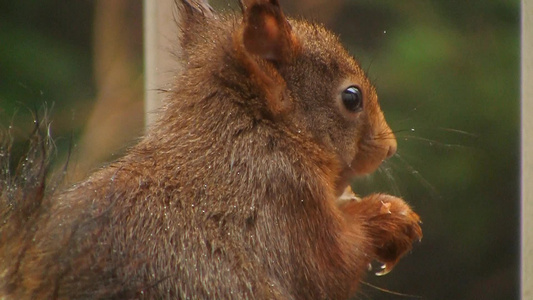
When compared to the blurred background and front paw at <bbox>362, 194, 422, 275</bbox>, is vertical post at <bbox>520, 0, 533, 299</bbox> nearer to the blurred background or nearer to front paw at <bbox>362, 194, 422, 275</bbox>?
front paw at <bbox>362, 194, 422, 275</bbox>

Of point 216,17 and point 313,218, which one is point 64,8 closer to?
point 216,17

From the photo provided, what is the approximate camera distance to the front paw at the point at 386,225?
1.63m

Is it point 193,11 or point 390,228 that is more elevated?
point 193,11

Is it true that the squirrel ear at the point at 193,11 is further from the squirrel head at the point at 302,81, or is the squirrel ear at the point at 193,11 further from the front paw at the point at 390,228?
the front paw at the point at 390,228

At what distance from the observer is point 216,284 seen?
1330mm

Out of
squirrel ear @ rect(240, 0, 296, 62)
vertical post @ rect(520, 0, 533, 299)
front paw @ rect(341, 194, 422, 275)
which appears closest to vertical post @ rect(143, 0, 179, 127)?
squirrel ear @ rect(240, 0, 296, 62)

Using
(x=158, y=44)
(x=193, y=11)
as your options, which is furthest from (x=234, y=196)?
(x=158, y=44)

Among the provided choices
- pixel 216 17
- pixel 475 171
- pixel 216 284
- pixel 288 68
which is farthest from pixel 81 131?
pixel 216 284

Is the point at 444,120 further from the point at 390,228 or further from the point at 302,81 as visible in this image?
the point at 302,81

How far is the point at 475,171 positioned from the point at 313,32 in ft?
4.11

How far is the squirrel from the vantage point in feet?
4.25

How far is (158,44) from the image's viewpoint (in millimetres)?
1929

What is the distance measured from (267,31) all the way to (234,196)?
28 centimetres

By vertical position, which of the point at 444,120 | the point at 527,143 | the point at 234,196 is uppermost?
the point at 527,143
